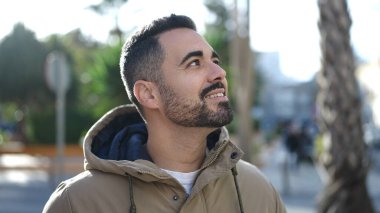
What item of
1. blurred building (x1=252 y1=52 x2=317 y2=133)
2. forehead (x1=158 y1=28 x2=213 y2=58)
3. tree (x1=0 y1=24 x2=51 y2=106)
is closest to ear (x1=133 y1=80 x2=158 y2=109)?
forehead (x1=158 y1=28 x2=213 y2=58)

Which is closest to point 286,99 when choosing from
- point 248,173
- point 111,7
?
point 111,7

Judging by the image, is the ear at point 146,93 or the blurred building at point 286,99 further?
the blurred building at point 286,99

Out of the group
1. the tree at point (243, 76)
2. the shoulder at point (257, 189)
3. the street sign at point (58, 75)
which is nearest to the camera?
the shoulder at point (257, 189)

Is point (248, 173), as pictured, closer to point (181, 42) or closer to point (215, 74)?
point (215, 74)

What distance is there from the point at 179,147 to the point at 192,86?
8.8 inches

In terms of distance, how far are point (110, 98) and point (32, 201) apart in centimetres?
1041

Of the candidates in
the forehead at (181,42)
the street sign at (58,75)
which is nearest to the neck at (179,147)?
the forehead at (181,42)

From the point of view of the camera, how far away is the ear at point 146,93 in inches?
97.1

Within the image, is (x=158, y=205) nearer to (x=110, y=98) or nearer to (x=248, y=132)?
(x=248, y=132)

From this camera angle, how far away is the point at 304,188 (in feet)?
51.7

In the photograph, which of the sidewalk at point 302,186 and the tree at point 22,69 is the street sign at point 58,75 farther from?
the tree at point 22,69

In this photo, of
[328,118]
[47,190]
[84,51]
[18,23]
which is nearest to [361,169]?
[328,118]

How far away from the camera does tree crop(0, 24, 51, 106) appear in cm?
3472

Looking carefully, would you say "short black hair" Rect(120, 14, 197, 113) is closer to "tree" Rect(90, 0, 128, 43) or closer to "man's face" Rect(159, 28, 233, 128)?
"man's face" Rect(159, 28, 233, 128)
